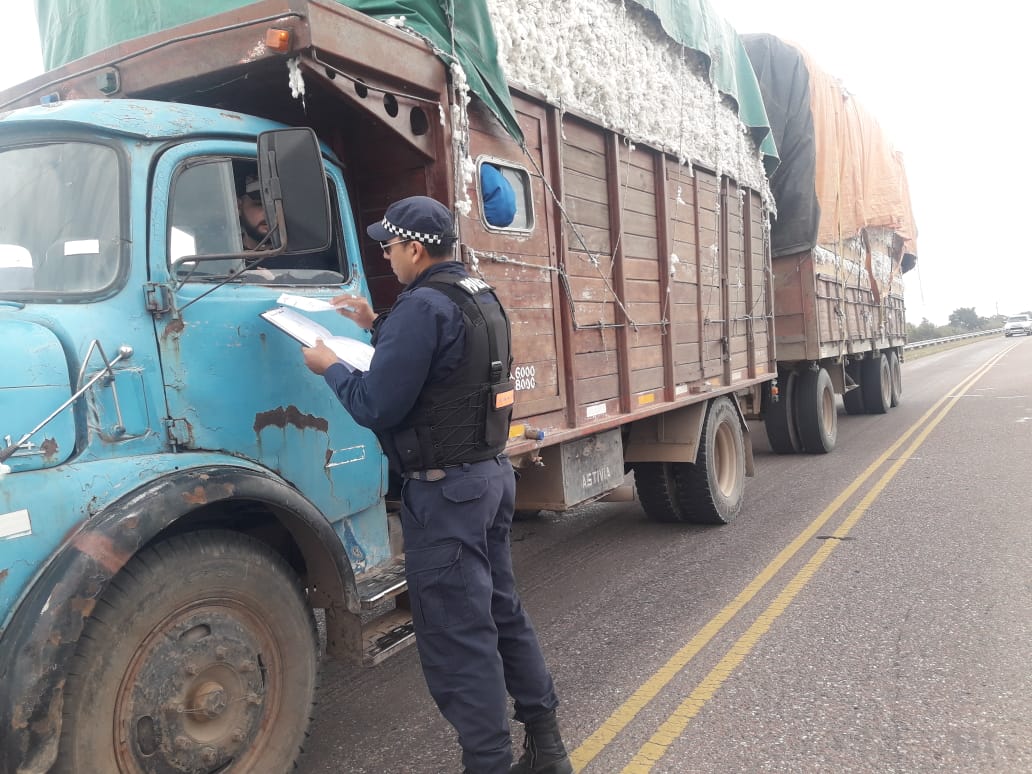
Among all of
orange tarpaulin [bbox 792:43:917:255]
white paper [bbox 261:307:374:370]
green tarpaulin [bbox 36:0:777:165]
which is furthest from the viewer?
orange tarpaulin [bbox 792:43:917:255]

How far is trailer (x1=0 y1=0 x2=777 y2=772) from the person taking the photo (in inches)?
83.4

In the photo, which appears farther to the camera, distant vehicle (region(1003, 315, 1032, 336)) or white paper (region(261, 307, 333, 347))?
distant vehicle (region(1003, 315, 1032, 336))

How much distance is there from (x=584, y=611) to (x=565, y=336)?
5.36 feet

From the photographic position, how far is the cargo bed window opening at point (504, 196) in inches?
156

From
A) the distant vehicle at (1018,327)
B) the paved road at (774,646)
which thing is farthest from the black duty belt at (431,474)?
the distant vehicle at (1018,327)

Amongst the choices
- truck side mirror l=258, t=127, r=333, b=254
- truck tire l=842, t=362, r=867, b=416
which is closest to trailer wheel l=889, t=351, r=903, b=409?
truck tire l=842, t=362, r=867, b=416

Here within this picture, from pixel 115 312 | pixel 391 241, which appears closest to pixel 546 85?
pixel 391 241

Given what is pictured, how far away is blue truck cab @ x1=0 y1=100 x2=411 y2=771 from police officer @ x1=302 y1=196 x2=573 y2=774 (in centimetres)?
34

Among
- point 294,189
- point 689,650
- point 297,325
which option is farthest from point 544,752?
point 294,189

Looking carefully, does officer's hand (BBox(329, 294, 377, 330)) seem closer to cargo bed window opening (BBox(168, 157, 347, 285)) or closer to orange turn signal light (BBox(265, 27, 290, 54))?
cargo bed window opening (BBox(168, 157, 347, 285))

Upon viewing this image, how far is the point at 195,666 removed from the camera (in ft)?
7.70

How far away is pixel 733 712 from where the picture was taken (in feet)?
11.1

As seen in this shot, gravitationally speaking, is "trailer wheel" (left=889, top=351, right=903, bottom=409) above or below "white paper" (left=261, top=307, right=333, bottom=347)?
below

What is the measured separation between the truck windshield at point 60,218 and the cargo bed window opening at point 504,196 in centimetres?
181
